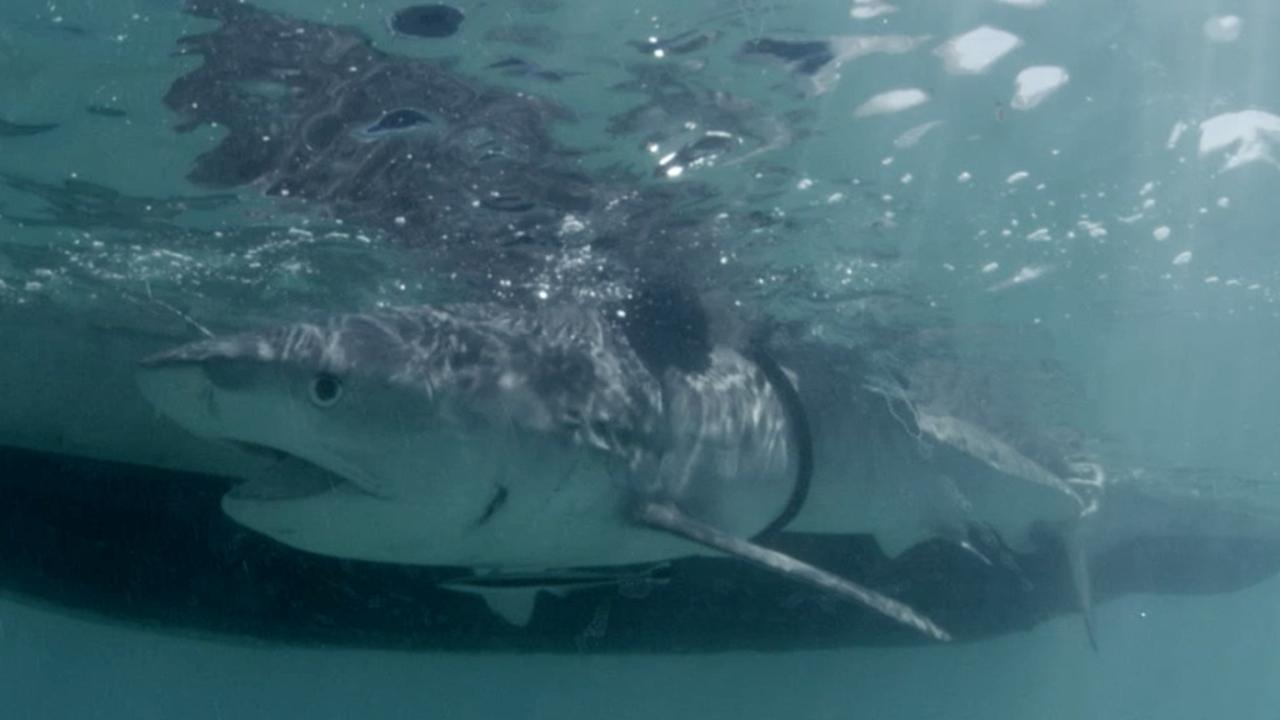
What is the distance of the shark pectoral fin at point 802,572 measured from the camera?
18.5 ft

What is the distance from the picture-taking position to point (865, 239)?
1132cm

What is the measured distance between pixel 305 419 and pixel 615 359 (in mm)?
2905

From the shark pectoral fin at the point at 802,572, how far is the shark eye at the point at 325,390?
219cm

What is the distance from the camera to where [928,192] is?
400 inches

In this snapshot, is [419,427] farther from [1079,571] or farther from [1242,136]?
[1079,571]

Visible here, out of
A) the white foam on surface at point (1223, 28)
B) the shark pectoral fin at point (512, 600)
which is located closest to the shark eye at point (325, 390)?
the shark pectoral fin at point (512, 600)

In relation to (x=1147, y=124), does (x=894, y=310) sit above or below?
below

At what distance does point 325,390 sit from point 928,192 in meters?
6.99

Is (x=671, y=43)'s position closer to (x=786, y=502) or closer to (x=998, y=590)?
(x=786, y=502)

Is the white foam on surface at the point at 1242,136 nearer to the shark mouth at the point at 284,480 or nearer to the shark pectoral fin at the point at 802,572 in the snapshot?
the shark pectoral fin at the point at 802,572

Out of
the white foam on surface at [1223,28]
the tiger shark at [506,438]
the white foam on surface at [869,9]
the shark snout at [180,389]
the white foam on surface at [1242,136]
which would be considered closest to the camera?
the shark snout at [180,389]

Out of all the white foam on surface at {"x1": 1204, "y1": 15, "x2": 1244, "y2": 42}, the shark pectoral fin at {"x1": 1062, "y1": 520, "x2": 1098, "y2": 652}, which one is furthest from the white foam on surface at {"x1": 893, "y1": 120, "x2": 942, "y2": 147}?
the shark pectoral fin at {"x1": 1062, "y1": 520, "x2": 1098, "y2": 652}

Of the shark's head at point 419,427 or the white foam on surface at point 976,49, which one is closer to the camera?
the shark's head at point 419,427

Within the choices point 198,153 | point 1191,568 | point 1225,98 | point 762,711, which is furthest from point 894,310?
point 762,711
